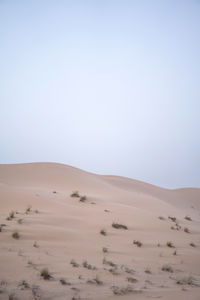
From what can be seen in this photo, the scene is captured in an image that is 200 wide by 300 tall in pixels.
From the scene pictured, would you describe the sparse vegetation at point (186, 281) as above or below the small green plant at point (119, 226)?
below

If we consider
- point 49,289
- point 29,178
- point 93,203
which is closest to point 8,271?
point 49,289

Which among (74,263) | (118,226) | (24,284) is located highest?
(118,226)

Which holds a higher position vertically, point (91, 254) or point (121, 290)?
point (91, 254)

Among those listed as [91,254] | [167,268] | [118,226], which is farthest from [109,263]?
[118,226]

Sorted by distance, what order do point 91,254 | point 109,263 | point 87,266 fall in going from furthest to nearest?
point 91,254 → point 109,263 → point 87,266

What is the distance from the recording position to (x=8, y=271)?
16.9 feet

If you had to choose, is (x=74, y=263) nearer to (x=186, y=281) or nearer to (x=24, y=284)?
(x=24, y=284)

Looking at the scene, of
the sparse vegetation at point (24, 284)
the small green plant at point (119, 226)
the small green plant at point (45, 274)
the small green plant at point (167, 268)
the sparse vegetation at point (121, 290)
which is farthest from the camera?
the small green plant at point (119, 226)

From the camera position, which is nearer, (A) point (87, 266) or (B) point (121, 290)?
(B) point (121, 290)

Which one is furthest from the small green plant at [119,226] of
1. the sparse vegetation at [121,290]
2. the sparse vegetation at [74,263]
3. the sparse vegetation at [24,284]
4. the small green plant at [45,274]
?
the sparse vegetation at [24,284]

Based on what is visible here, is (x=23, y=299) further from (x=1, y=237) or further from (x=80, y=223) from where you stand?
(x=80, y=223)

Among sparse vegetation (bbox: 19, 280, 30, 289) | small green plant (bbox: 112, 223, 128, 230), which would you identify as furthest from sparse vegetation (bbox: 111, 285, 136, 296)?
small green plant (bbox: 112, 223, 128, 230)

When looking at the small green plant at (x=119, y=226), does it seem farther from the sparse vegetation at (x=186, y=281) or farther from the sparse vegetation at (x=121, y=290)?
the sparse vegetation at (x=121, y=290)

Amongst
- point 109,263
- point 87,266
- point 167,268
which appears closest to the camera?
point 87,266
